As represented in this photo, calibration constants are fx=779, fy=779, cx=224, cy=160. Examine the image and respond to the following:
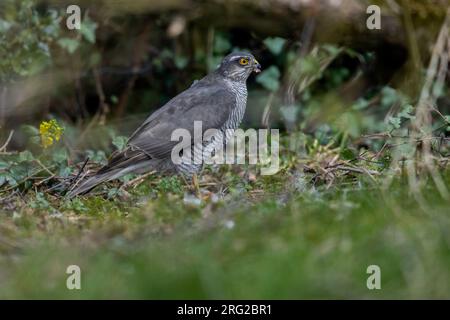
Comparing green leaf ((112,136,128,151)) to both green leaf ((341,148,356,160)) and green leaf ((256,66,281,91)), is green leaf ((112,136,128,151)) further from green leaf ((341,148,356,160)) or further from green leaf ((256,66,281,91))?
green leaf ((256,66,281,91))

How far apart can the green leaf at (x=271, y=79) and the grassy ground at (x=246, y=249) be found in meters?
3.77

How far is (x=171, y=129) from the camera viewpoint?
6855mm

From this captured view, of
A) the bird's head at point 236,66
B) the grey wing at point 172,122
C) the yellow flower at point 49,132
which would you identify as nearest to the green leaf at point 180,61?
the bird's head at point 236,66

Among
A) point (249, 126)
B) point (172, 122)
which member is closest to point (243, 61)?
point (172, 122)

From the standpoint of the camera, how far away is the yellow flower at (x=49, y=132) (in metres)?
6.71

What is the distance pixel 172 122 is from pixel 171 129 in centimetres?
8

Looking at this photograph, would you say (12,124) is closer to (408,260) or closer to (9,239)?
(9,239)

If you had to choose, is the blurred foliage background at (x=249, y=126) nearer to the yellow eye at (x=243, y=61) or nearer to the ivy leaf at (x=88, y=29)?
the ivy leaf at (x=88, y=29)

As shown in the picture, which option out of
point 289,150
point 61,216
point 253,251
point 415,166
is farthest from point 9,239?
point 289,150

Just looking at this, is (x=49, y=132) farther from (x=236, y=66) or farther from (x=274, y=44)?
(x=274, y=44)

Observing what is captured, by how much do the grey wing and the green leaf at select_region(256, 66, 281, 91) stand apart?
2.08m

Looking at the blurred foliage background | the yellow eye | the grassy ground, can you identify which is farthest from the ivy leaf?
the grassy ground

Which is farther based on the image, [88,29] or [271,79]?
[271,79]

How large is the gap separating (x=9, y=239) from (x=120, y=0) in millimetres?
4446
